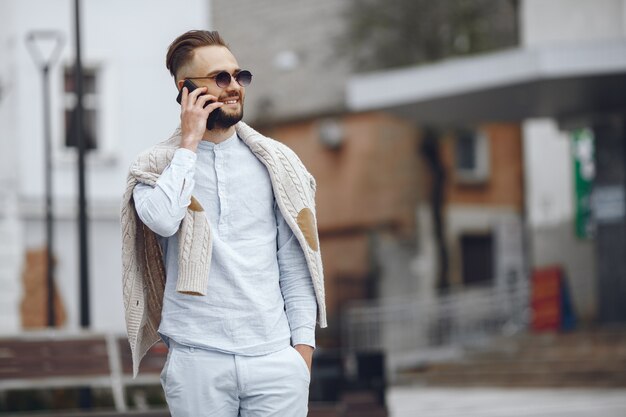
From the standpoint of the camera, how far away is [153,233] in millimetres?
4672

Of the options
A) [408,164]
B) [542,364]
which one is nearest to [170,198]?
[542,364]

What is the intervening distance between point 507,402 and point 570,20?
12.8m

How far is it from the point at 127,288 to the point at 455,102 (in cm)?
2076

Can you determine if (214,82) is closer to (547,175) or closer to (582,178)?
(582,178)

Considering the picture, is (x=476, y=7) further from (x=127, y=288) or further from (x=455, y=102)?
(x=127, y=288)

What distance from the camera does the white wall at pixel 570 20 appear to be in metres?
28.8

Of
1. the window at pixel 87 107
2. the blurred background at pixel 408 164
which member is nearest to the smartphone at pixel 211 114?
the blurred background at pixel 408 164

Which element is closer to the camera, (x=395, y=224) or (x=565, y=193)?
(x=565, y=193)

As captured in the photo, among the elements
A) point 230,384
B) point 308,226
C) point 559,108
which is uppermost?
point 559,108

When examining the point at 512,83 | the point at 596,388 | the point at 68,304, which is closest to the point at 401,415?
the point at 596,388

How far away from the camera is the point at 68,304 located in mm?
27828

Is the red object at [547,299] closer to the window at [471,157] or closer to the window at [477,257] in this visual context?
the window at [477,257]

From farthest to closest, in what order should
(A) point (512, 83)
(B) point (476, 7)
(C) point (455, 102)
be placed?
(B) point (476, 7), (C) point (455, 102), (A) point (512, 83)

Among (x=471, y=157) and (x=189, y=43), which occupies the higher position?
(x=471, y=157)
